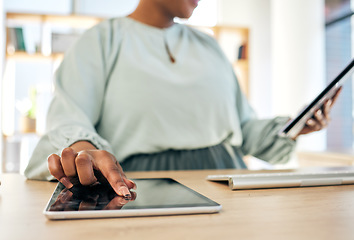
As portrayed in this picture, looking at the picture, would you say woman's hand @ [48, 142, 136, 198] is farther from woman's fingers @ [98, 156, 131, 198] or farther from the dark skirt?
the dark skirt

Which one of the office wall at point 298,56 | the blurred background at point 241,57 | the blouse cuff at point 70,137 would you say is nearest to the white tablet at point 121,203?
the blouse cuff at point 70,137

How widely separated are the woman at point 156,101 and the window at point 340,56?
2873 millimetres

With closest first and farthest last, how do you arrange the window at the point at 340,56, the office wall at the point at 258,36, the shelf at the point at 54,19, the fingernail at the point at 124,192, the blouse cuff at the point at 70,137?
the fingernail at the point at 124,192, the blouse cuff at the point at 70,137, the shelf at the point at 54,19, the window at the point at 340,56, the office wall at the point at 258,36

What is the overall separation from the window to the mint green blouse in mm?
2862

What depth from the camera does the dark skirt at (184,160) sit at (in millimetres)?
861

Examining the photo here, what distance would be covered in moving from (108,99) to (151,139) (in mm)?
153

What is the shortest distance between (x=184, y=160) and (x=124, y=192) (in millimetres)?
511

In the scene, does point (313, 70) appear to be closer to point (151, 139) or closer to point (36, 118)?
point (36, 118)

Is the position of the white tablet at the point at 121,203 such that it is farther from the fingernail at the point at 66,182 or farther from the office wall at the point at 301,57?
the office wall at the point at 301,57

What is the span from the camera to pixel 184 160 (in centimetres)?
88

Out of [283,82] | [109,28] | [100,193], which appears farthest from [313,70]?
[100,193]

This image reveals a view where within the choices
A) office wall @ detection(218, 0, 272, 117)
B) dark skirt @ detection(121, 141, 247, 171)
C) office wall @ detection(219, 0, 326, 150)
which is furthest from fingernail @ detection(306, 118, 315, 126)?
office wall @ detection(218, 0, 272, 117)

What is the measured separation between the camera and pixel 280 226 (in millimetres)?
278

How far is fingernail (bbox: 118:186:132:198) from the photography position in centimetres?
38
